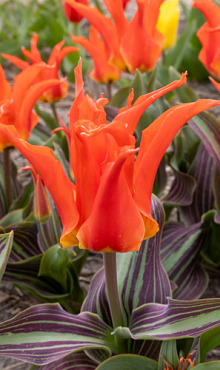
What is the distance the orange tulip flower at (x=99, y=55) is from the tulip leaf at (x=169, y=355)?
0.76 metres

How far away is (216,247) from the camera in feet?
3.20

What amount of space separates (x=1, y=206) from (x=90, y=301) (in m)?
0.45

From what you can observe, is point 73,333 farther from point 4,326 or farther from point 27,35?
point 27,35

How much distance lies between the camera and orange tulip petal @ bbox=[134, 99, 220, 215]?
1.46 ft

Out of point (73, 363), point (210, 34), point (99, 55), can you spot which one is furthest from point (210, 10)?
point (73, 363)

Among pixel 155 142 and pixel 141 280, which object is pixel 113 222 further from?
pixel 141 280

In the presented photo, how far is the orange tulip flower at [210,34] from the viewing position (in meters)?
0.83

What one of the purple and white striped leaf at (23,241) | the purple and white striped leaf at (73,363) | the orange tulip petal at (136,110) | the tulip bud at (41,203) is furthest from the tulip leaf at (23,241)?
the orange tulip petal at (136,110)

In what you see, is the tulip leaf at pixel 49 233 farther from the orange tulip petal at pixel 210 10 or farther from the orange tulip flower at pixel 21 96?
the orange tulip petal at pixel 210 10

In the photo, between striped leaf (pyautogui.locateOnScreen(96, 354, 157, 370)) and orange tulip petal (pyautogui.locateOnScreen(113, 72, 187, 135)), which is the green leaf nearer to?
striped leaf (pyautogui.locateOnScreen(96, 354, 157, 370))

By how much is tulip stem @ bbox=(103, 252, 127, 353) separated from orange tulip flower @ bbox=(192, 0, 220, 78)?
0.54 metres

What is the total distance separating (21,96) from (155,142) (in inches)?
20.7

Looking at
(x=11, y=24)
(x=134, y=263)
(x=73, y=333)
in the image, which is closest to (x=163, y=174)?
(x=134, y=263)

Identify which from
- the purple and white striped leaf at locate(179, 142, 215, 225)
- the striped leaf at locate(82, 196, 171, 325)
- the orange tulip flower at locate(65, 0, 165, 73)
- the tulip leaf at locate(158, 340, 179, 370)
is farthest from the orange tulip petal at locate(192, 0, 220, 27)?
the tulip leaf at locate(158, 340, 179, 370)
